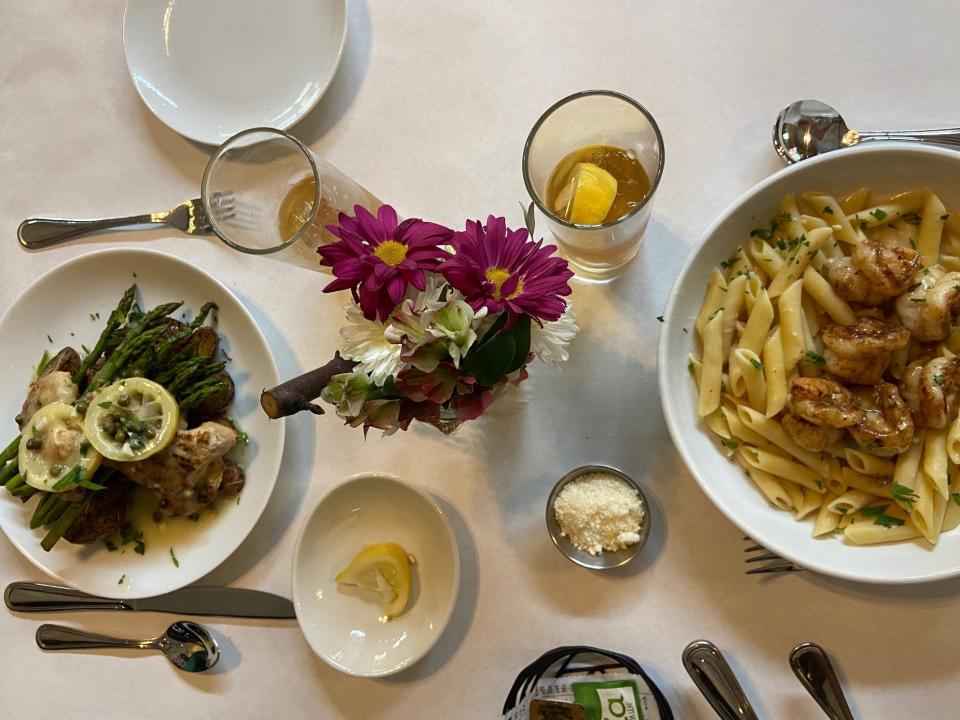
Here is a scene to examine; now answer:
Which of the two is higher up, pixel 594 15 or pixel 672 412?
pixel 594 15

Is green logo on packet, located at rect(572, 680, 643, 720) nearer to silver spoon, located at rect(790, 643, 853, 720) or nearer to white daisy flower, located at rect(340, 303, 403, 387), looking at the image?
silver spoon, located at rect(790, 643, 853, 720)

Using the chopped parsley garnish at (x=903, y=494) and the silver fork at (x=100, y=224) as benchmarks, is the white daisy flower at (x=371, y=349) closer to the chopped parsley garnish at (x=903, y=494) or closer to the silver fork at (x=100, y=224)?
the silver fork at (x=100, y=224)

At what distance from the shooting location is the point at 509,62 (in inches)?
64.6

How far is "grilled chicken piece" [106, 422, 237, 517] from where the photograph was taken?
149 cm

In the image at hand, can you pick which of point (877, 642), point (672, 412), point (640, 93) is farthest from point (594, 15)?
point (877, 642)

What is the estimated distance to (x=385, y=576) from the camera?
1.56 meters

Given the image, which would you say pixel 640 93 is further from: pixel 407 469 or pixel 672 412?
pixel 407 469

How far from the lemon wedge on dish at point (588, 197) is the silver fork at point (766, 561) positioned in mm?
734

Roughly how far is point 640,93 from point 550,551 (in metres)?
1.00

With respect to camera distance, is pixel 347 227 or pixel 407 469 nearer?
pixel 347 227

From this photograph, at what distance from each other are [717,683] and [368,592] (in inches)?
29.2

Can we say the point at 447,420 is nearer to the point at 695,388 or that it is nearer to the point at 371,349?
the point at 371,349

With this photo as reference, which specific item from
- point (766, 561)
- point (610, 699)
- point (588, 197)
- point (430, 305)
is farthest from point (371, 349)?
point (766, 561)

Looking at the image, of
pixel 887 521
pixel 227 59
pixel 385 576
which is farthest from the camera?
pixel 227 59
